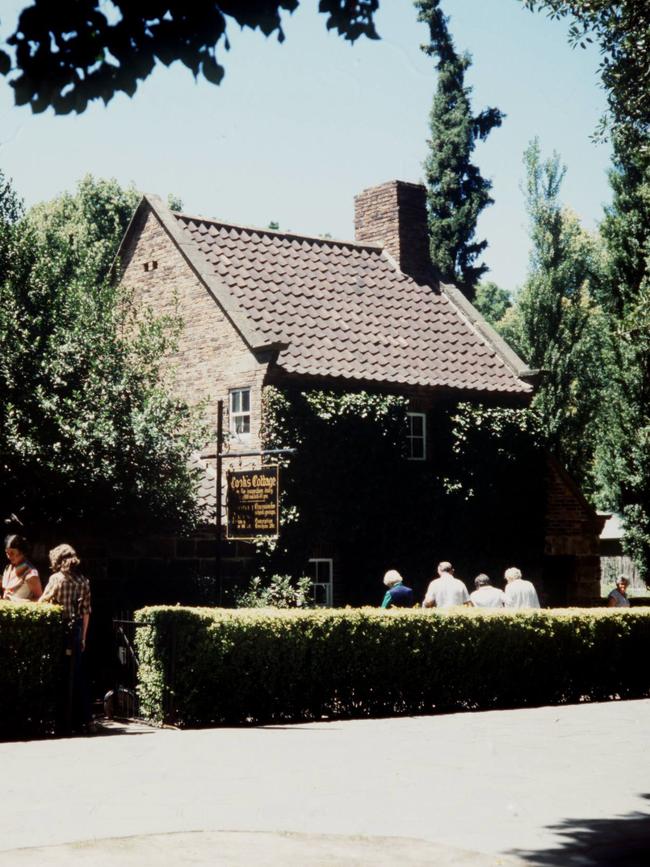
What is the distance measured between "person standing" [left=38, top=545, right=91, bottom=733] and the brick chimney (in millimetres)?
16894

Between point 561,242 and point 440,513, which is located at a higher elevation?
point 561,242

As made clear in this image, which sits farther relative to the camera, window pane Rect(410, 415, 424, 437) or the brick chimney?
the brick chimney

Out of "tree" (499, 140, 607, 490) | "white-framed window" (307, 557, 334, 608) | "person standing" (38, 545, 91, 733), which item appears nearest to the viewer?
"person standing" (38, 545, 91, 733)

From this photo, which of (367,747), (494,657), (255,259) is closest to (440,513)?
(255,259)

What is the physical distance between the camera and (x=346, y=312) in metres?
26.2

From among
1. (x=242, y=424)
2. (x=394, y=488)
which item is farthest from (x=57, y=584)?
(x=394, y=488)

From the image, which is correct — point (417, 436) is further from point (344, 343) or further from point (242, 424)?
point (242, 424)

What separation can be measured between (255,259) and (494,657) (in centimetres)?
1243

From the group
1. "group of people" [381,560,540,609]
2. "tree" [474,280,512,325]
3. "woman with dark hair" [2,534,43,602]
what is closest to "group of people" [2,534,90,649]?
"woman with dark hair" [2,534,43,602]

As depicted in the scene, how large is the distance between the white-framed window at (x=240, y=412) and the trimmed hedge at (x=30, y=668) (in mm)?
10268

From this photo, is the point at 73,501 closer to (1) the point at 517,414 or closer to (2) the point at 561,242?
(1) the point at 517,414

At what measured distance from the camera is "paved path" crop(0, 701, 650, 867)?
749 cm

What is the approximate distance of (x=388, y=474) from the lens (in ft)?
78.7

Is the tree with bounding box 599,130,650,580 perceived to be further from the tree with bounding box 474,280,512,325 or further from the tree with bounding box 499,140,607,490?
the tree with bounding box 474,280,512,325
